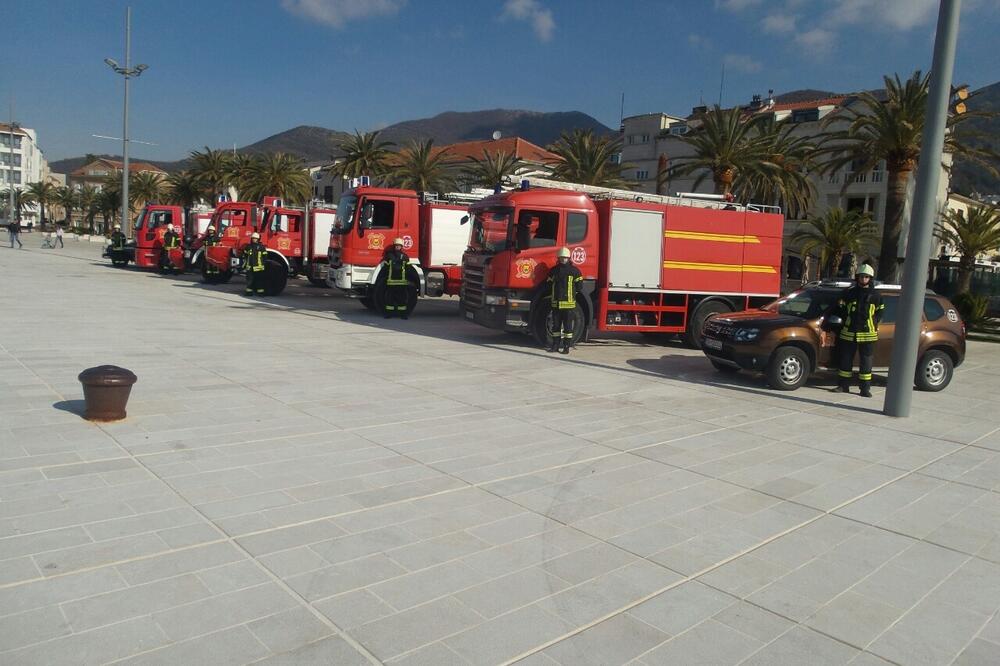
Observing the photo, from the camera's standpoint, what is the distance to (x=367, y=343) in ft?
45.3

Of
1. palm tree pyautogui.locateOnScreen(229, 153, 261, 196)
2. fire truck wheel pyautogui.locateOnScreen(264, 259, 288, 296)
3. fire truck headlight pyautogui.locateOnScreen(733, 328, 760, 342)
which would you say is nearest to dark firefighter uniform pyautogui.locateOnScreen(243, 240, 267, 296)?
fire truck wheel pyautogui.locateOnScreen(264, 259, 288, 296)

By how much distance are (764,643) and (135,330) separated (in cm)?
1254

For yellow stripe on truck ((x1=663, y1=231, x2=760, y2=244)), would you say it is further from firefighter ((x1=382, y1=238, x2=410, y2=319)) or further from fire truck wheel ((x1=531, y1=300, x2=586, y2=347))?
firefighter ((x1=382, y1=238, x2=410, y2=319))

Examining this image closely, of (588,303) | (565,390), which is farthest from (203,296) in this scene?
(565,390)

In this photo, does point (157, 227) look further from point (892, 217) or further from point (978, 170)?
point (978, 170)

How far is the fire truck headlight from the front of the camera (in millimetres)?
10769

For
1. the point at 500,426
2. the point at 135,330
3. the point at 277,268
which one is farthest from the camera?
the point at 277,268

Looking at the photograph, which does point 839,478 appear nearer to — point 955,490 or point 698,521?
point 955,490

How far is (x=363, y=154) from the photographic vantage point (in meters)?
43.1

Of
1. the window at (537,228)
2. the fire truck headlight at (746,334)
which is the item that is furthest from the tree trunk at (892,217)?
the fire truck headlight at (746,334)

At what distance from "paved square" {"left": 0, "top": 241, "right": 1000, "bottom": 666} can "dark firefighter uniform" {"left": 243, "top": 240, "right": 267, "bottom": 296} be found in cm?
1181

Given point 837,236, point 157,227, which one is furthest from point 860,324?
point 157,227

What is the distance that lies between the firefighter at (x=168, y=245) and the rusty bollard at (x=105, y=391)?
23.2 metres

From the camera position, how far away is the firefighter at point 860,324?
1041 cm
